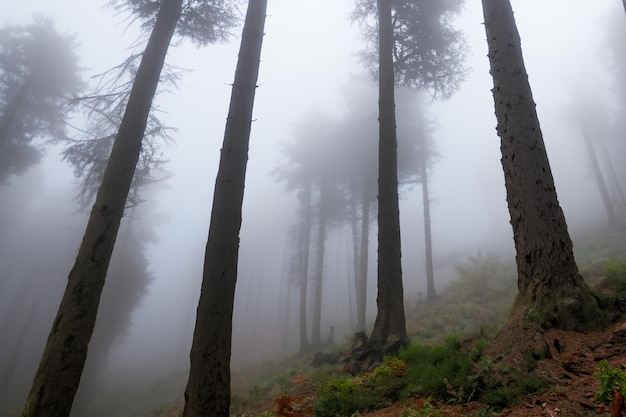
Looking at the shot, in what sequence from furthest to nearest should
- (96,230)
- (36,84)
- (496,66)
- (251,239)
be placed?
(251,239) < (36,84) < (96,230) < (496,66)

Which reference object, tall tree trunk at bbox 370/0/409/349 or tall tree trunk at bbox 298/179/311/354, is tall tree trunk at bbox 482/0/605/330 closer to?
tall tree trunk at bbox 370/0/409/349

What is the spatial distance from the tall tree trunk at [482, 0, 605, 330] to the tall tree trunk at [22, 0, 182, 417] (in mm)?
6011

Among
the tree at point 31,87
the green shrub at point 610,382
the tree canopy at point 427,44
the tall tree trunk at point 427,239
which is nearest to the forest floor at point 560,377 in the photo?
the green shrub at point 610,382

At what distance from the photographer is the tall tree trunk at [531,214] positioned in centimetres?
Answer: 362

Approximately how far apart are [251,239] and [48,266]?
36684 mm

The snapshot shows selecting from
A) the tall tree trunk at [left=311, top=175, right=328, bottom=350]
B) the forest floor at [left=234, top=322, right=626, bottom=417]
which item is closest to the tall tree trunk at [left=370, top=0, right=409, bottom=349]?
the forest floor at [left=234, top=322, right=626, bottom=417]

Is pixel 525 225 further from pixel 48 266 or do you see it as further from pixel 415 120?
pixel 48 266

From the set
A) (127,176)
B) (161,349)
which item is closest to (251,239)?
(161,349)

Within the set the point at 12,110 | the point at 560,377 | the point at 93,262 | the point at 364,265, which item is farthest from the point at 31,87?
the point at 560,377

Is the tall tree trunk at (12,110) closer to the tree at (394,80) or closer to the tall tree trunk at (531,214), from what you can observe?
the tree at (394,80)

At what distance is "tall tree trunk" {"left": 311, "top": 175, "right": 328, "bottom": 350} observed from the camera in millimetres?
18891

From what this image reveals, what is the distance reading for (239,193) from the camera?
16.3 feet

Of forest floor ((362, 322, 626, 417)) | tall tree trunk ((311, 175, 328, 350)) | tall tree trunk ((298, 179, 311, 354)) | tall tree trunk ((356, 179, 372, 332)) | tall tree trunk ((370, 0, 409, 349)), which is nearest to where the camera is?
forest floor ((362, 322, 626, 417))

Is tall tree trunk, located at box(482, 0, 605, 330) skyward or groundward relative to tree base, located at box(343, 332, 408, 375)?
skyward
